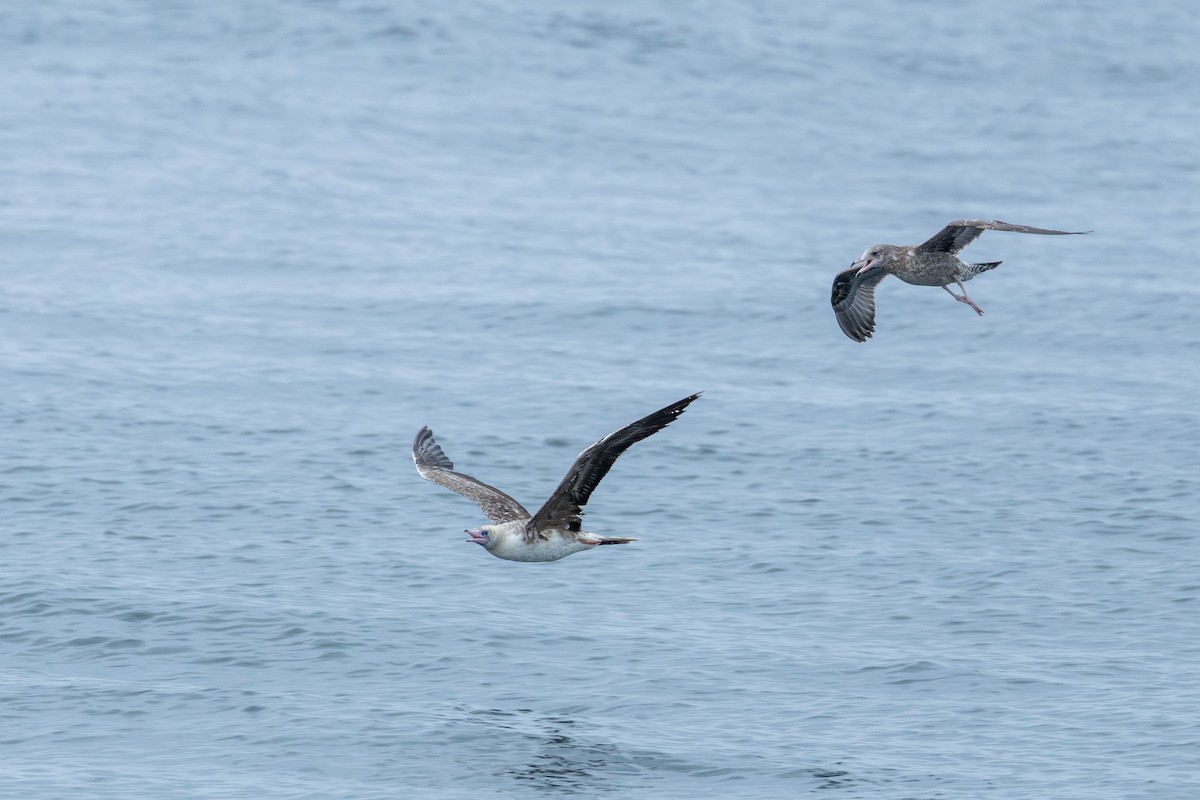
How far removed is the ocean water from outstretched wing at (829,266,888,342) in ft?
18.6

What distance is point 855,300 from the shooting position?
71.8 feet

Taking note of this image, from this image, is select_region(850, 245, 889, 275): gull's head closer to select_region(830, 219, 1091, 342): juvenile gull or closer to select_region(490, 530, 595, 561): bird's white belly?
select_region(830, 219, 1091, 342): juvenile gull

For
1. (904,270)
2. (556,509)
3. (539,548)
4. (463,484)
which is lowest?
(539,548)

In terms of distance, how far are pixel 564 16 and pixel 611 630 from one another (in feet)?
152

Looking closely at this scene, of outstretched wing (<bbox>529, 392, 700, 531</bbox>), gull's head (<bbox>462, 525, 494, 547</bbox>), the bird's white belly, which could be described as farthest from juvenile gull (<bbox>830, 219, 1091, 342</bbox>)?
gull's head (<bbox>462, 525, 494, 547</bbox>)

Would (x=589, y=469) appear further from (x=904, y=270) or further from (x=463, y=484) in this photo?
(x=904, y=270)

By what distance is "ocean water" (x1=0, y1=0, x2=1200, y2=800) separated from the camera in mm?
24891

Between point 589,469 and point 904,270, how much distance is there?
460cm

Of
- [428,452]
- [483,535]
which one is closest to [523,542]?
[483,535]

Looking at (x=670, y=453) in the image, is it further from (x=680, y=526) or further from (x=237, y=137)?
(x=237, y=137)

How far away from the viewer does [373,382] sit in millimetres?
39969

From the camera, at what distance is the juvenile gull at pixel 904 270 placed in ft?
67.4

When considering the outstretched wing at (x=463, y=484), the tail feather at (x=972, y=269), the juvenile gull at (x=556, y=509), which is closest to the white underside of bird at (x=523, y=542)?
the juvenile gull at (x=556, y=509)

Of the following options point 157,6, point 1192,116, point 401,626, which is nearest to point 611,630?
point 401,626
